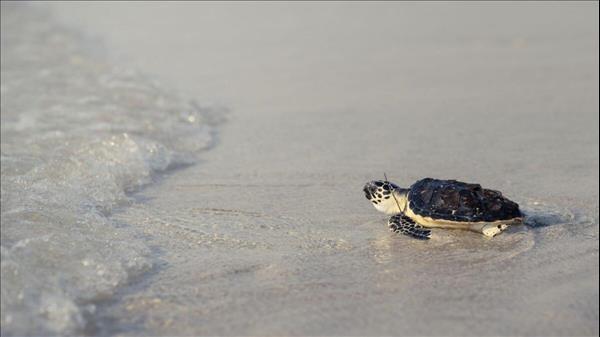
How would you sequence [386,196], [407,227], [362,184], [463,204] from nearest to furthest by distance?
[463,204]
[407,227]
[386,196]
[362,184]

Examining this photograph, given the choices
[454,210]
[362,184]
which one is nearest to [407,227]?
[454,210]

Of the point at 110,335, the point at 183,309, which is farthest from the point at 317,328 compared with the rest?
the point at 110,335

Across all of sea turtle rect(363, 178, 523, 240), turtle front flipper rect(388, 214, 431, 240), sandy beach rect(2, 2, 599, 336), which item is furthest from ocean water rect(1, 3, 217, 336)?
sea turtle rect(363, 178, 523, 240)

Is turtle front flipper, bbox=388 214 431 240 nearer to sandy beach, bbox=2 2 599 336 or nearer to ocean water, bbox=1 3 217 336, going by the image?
sandy beach, bbox=2 2 599 336

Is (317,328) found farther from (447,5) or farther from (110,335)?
(447,5)

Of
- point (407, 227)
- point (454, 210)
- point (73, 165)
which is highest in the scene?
point (73, 165)

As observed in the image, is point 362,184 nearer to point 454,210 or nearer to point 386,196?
point 386,196
